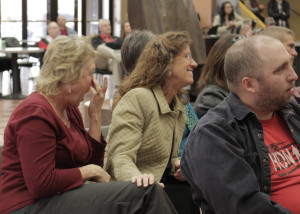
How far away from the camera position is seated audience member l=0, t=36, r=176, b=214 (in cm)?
216

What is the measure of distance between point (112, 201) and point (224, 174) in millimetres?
603

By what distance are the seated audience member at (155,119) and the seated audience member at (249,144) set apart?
668 millimetres

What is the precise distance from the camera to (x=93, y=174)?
7.73 feet

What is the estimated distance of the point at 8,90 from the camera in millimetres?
11266

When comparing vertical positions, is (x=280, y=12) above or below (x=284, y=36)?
above

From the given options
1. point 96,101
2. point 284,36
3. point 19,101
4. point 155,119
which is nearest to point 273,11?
point 19,101

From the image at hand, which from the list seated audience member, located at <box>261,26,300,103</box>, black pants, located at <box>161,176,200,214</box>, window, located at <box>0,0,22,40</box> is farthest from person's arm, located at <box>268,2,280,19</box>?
black pants, located at <box>161,176,200,214</box>

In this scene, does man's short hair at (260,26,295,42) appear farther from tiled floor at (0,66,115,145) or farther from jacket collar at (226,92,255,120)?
tiled floor at (0,66,115,145)

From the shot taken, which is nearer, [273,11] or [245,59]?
[245,59]

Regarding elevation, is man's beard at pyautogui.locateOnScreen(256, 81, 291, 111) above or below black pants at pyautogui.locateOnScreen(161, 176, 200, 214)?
above

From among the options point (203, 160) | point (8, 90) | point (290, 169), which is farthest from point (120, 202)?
point (8, 90)

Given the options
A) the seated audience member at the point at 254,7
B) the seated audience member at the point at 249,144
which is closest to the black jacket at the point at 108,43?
the seated audience member at the point at 254,7

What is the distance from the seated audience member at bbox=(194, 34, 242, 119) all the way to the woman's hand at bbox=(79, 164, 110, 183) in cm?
110

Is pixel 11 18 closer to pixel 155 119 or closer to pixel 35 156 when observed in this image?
pixel 155 119
